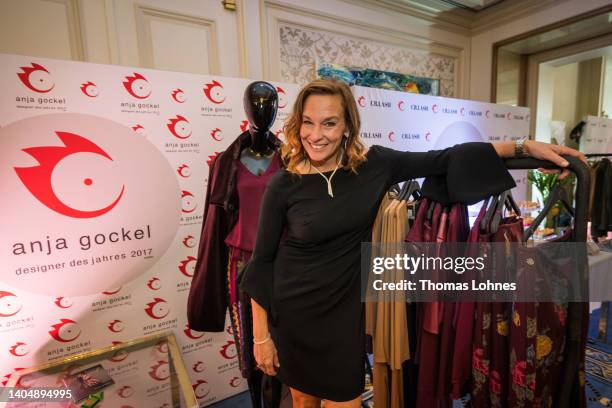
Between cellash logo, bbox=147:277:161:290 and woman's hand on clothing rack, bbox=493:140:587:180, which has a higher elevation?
woman's hand on clothing rack, bbox=493:140:587:180

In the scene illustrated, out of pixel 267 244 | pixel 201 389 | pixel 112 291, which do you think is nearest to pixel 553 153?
pixel 267 244

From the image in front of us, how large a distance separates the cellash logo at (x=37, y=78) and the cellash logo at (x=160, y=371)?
1451mm

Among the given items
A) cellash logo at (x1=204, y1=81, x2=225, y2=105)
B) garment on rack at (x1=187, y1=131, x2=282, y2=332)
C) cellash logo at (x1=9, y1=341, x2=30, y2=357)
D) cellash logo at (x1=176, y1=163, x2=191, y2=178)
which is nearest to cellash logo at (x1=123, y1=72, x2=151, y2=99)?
cellash logo at (x1=204, y1=81, x2=225, y2=105)

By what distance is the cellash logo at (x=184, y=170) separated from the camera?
1875mm

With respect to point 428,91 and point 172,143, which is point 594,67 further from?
point 172,143

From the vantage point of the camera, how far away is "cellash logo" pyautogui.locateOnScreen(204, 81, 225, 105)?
1.89 m

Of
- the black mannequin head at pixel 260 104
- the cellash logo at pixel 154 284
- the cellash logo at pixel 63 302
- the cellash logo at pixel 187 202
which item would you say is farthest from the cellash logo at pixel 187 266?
the black mannequin head at pixel 260 104

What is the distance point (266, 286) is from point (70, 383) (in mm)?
1154

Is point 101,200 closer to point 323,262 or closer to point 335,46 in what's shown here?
point 323,262

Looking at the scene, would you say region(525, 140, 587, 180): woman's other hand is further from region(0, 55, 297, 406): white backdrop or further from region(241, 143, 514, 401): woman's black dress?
region(0, 55, 297, 406): white backdrop

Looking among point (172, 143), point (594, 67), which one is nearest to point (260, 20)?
point (172, 143)

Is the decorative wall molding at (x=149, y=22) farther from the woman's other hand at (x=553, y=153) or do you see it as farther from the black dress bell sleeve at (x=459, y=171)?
the woman's other hand at (x=553, y=153)

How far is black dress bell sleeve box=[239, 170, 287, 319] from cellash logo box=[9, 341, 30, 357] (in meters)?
1.30

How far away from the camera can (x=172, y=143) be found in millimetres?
1840
